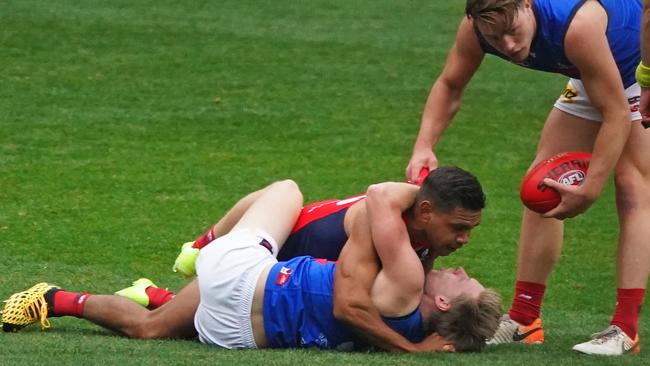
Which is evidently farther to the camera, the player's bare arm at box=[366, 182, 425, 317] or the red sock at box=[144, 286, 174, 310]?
the red sock at box=[144, 286, 174, 310]

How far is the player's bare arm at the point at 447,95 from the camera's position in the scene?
219 inches

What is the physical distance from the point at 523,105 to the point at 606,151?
21.1ft

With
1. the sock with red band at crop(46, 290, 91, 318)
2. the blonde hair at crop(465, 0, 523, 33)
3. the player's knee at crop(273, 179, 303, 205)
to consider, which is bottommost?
the sock with red band at crop(46, 290, 91, 318)

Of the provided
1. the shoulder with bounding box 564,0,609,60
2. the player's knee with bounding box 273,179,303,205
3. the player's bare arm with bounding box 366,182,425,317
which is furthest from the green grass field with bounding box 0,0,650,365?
the shoulder with bounding box 564,0,609,60

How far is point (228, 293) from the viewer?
510cm

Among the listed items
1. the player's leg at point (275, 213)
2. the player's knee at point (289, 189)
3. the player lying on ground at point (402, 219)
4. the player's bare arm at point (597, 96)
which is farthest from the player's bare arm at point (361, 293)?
the player's bare arm at point (597, 96)

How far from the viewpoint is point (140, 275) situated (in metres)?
6.99

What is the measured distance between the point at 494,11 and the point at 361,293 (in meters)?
1.15

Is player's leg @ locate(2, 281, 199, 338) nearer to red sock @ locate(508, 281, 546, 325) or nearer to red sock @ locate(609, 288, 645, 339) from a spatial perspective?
red sock @ locate(508, 281, 546, 325)

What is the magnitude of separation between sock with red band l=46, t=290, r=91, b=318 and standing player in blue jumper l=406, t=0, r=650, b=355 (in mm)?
1452

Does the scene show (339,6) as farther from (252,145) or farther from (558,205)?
(558,205)

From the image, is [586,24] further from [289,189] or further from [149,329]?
[149,329]

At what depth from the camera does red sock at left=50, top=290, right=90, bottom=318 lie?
5383 mm

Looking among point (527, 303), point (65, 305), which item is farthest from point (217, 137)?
point (65, 305)
